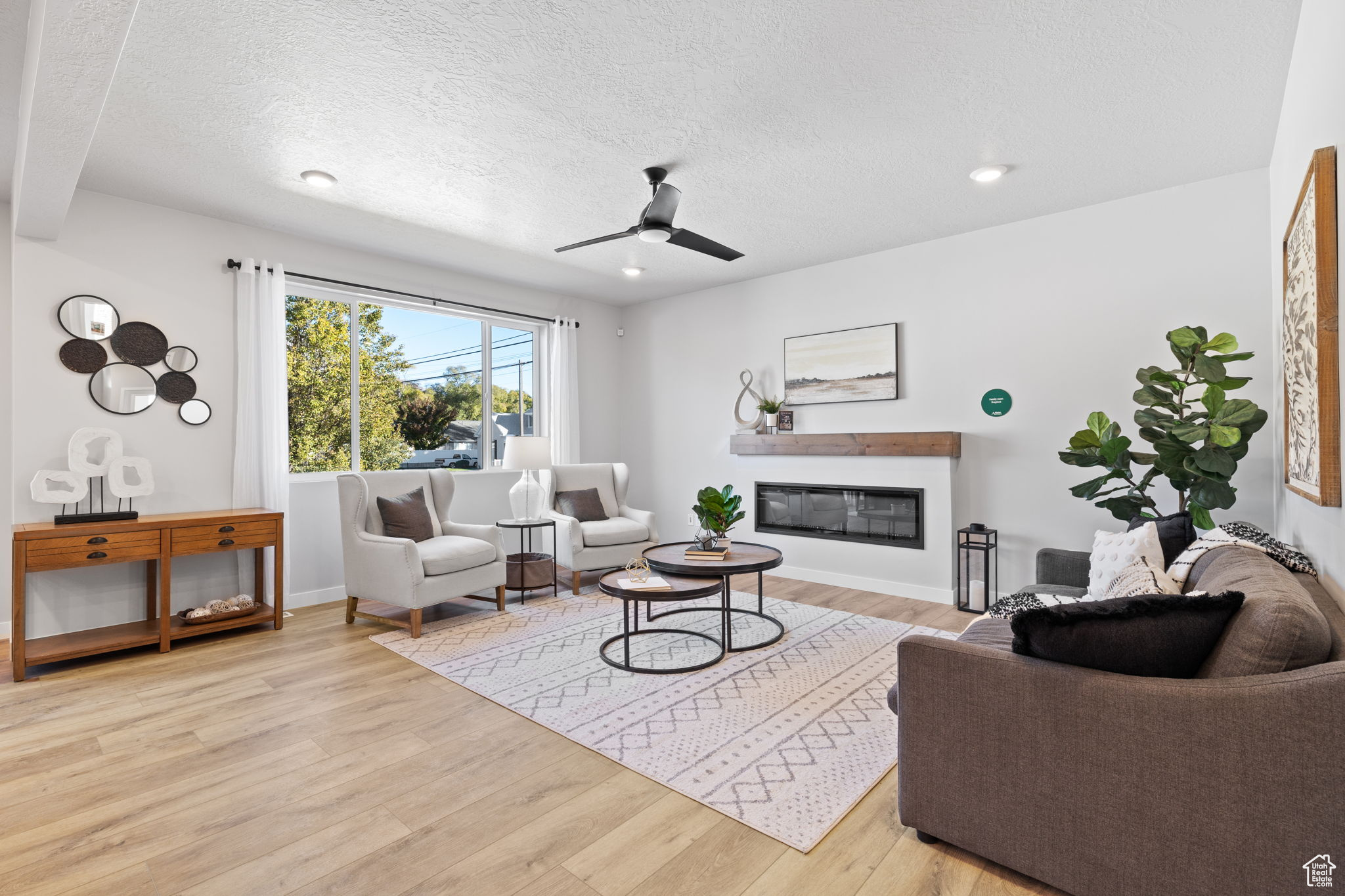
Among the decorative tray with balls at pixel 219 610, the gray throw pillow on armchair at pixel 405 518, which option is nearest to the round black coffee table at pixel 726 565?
the gray throw pillow on armchair at pixel 405 518

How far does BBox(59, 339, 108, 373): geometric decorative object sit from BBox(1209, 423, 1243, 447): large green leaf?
5.87 metres

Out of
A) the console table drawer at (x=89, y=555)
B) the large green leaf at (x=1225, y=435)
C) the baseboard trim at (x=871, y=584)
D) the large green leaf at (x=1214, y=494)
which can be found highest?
the large green leaf at (x=1225, y=435)

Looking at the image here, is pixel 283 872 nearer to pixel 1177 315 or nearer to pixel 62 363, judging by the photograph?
pixel 62 363

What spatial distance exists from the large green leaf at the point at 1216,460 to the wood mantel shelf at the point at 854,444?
1615 mm

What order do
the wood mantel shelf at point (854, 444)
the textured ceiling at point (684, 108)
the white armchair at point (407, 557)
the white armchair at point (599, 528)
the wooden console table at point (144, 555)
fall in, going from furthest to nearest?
the white armchair at point (599, 528), the wood mantel shelf at point (854, 444), the white armchair at point (407, 557), the wooden console table at point (144, 555), the textured ceiling at point (684, 108)

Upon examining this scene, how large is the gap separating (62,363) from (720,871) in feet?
14.4

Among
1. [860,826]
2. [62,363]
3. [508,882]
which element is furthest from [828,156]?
[62,363]

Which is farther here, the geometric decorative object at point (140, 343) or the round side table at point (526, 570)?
the round side table at point (526, 570)

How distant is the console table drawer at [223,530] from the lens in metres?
3.55

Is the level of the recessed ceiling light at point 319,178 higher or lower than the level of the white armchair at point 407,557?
higher

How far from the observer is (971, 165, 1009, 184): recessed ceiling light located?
3.40m

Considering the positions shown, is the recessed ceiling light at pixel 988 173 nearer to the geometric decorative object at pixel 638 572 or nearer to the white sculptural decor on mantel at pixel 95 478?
the geometric decorative object at pixel 638 572

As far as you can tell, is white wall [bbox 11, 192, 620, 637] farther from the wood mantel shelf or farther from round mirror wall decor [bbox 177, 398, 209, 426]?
the wood mantel shelf

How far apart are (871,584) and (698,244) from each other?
292cm
